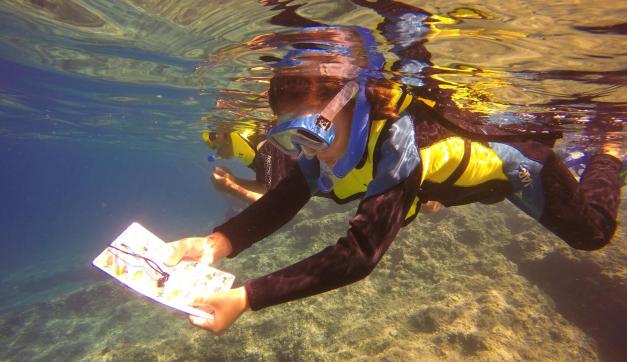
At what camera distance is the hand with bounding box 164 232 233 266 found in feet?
10.2

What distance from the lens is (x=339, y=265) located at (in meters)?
2.49

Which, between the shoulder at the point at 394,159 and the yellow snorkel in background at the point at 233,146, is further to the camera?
A: the yellow snorkel in background at the point at 233,146

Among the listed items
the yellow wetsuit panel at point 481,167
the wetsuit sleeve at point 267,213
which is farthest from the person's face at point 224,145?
the yellow wetsuit panel at point 481,167

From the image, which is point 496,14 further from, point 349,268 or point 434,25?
point 349,268

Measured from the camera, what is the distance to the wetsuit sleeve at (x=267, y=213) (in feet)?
12.1

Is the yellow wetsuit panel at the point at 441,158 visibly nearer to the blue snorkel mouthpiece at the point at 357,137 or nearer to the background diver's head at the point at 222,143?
the blue snorkel mouthpiece at the point at 357,137

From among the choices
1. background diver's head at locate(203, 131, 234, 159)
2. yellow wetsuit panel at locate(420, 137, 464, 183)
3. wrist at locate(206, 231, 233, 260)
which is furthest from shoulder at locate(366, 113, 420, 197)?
background diver's head at locate(203, 131, 234, 159)

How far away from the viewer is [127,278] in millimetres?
2523

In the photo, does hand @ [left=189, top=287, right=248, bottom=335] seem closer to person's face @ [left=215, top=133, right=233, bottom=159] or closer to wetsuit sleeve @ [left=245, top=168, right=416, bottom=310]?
wetsuit sleeve @ [left=245, top=168, right=416, bottom=310]

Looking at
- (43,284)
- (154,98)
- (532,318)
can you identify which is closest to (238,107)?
(154,98)

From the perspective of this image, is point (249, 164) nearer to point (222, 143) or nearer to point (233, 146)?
point (233, 146)

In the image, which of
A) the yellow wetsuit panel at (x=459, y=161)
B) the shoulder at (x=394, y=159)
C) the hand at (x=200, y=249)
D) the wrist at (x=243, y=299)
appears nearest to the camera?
the wrist at (x=243, y=299)

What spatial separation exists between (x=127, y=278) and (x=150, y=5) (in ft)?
Result: 23.1

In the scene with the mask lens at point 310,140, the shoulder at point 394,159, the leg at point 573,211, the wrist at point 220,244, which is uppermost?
the mask lens at point 310,140
